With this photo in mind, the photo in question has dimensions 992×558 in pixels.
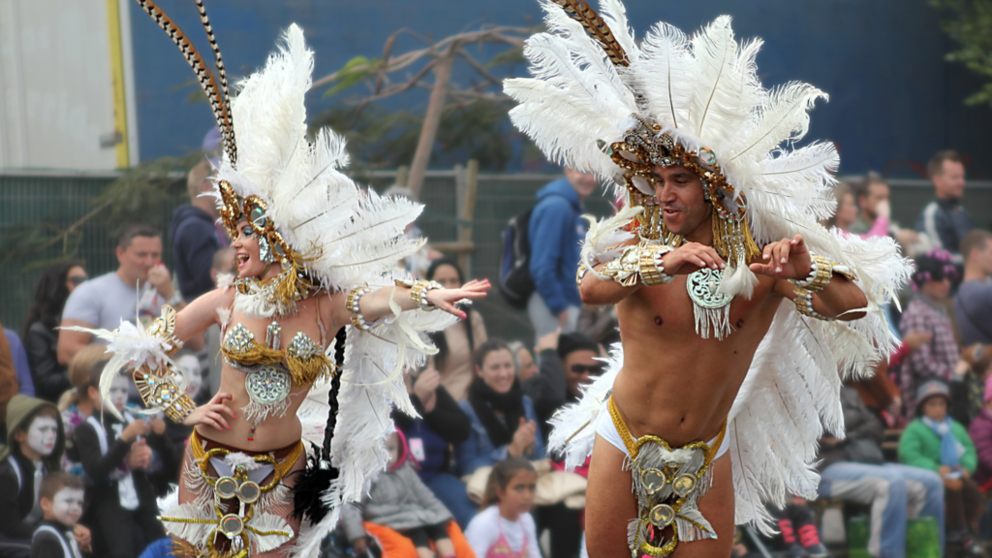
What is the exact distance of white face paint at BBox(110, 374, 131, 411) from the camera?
23.8ft

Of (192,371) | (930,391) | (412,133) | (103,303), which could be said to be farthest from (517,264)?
(930,391)

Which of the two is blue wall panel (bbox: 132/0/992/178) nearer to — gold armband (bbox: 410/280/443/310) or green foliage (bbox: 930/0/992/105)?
green foliage (bbox: 930/0/992/105)

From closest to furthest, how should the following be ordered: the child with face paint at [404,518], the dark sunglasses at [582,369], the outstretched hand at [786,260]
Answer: the outstretched hand at [786,260] → the child with face paint at [404,518] → the dark sunglasses at [582,369]

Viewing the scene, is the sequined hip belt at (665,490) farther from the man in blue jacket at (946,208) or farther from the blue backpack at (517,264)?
the man in blue jacket at (946,208)

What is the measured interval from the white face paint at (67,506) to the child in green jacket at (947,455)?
5379 millimetres

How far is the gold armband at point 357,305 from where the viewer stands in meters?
5.77

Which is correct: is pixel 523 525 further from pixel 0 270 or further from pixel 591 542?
pixel 0 270

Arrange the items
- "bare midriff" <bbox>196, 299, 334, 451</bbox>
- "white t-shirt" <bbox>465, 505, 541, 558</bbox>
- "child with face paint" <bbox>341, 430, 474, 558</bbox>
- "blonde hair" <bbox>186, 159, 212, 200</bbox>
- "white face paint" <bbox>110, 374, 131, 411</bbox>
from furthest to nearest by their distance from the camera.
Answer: "blonde hair" <bbox>186, 159, 212, 200</bbox>
"white t-shirt" <bbox>465, 505, 541, 558</bbox>
"child with face paint" <bbox>341, 430, 474, 558</bbox>
"white face paint" <bbox>110, 374, 131, 411</bbox>
"bare midriff" <bbox>196, 299, 334, 451</bbox>

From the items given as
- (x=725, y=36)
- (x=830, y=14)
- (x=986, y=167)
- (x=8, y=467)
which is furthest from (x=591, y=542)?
(x=986, y=167)

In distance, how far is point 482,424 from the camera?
8.10 meters

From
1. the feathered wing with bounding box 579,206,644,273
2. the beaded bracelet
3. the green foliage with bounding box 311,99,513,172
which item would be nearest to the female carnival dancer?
the feathered wing with bounding box 579,206,644,273

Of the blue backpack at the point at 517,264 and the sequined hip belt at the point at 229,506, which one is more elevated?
the blue backpack at the point at 517,264

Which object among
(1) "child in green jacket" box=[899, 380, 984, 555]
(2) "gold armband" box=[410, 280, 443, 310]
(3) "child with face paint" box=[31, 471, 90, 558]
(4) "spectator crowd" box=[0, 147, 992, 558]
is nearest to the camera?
(2) "gold armband" box=[410, 280, 443, 310]

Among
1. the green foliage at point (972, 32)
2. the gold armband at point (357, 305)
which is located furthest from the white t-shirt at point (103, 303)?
the green foliage at point (972, 32)
